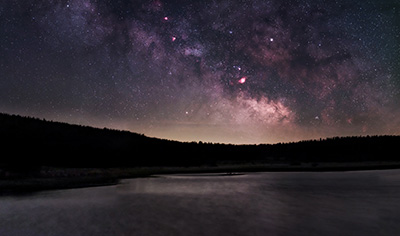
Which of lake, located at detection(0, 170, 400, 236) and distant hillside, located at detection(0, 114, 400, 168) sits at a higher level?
distant hillside, located at detection(0, 114, 400, 168)

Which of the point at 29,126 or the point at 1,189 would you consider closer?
the point at 1,189

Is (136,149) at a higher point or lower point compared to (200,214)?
higher

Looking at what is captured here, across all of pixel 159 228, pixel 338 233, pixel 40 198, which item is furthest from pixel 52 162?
pixel 338 233

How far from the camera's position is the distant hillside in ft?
205

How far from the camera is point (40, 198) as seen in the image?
22891 mm

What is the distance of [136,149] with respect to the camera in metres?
87.9

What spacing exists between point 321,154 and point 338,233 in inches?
3457

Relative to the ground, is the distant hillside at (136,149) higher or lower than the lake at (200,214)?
higher

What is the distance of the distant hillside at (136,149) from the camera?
62531 millimetres

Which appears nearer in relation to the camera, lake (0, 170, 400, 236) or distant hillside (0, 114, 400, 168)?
lake (0, 170, 400, 236)

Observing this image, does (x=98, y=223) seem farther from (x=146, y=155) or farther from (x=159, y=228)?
(x=146, y=155)

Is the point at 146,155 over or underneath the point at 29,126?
underneath

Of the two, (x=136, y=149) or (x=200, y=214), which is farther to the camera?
(x=136, y=149)

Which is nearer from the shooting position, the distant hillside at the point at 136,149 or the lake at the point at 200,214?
the lake at the point at 200,214
